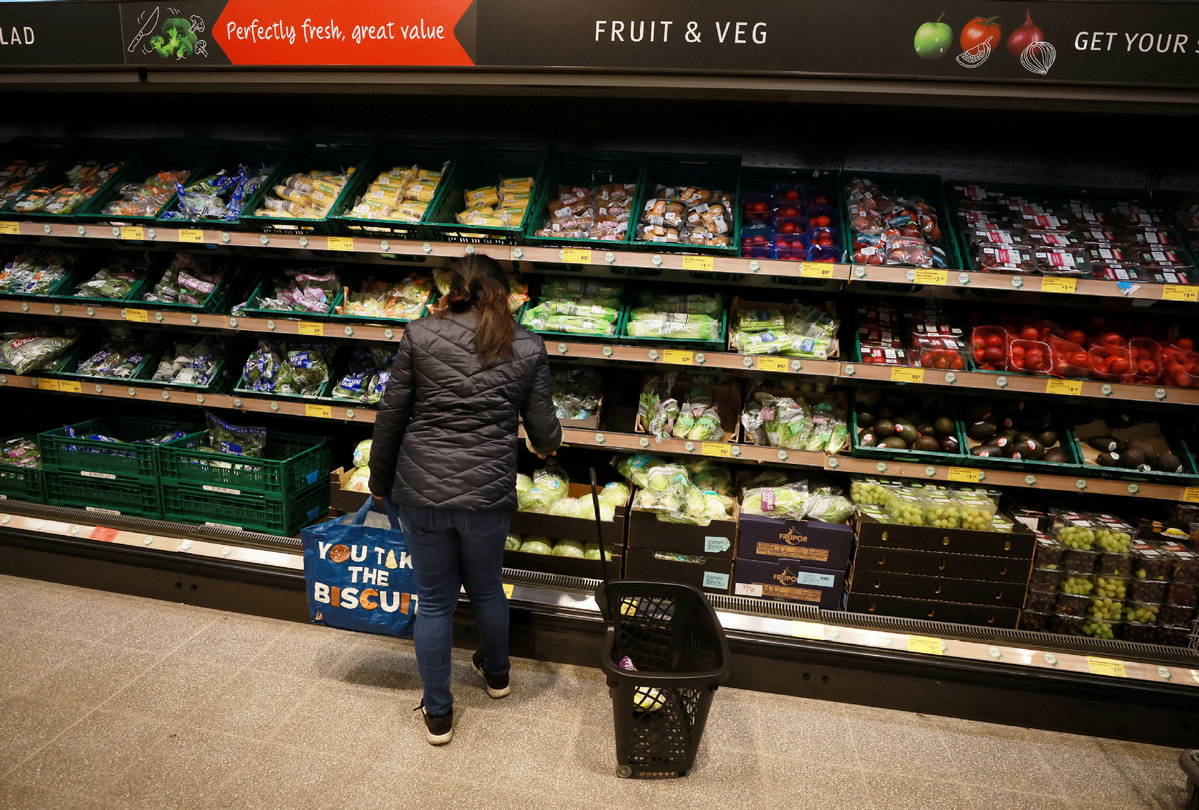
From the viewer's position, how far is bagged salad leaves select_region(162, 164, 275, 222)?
305 cm

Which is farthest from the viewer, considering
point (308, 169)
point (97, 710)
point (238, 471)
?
point (308, 169)

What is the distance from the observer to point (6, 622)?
2904 millimetres

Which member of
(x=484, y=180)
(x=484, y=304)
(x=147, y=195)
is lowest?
(x=484, y=304)

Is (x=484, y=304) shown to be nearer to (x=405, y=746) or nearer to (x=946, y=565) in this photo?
(x=405, y=746)

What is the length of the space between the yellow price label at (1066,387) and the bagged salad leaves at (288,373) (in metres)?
3.16

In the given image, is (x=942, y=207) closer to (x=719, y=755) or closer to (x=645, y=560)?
(x=645, y=560)

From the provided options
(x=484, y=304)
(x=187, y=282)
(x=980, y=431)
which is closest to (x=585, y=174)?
(x=484, y=304)

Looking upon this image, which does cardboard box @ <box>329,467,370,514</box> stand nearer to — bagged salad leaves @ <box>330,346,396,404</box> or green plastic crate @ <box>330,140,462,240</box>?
bagged salad leaves @ <box>330,346,396,404</box>

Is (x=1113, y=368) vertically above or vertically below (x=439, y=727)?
above

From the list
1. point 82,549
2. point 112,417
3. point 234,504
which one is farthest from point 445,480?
point 112,417

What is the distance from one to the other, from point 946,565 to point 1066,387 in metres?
0.82

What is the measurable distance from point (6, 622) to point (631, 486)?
2.83 metres

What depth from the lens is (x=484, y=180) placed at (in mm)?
3314

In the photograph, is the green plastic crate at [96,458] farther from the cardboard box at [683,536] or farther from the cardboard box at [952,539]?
the cardboard box at [952,539]
